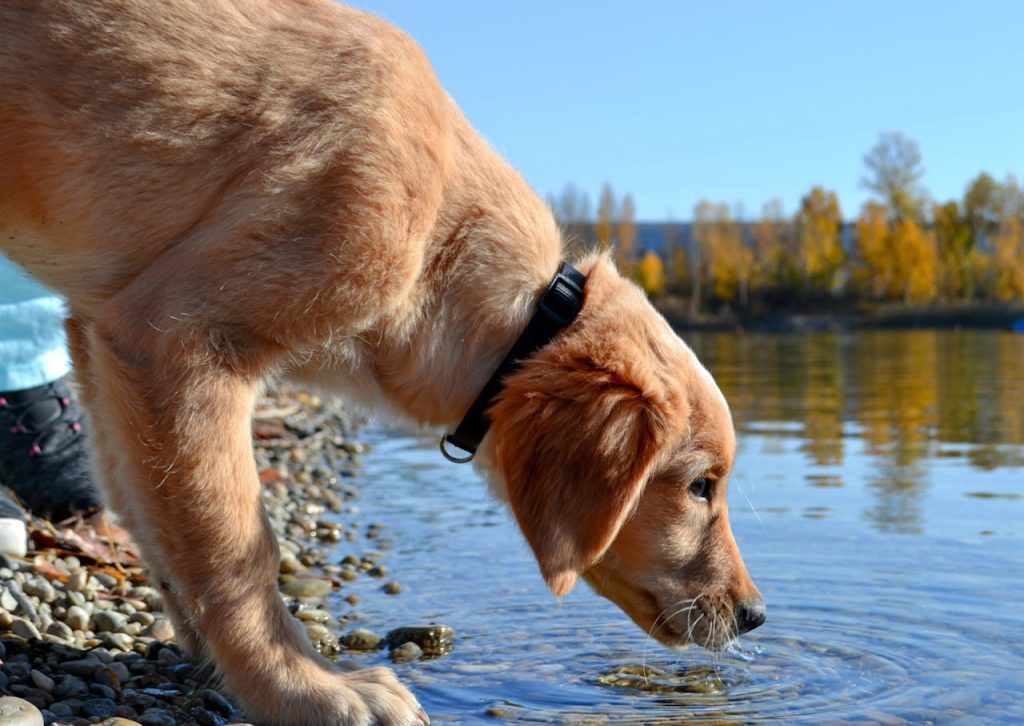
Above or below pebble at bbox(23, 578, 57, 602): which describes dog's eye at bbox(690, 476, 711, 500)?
above

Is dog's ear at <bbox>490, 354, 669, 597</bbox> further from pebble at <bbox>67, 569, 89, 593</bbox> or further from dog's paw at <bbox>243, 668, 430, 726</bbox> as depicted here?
pebble at <bbox>67, 569, 89, 593</bbox>

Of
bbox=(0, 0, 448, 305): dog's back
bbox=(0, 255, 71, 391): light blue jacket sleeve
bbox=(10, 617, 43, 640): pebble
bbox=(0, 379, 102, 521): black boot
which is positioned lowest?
bbox=(10, 617, 43, 640): pebble

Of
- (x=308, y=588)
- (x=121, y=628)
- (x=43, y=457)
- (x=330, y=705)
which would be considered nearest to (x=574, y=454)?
(x=330, y=705)

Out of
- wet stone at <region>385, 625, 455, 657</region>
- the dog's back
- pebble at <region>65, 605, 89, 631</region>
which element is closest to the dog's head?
wet stone at <region>385, 625, 455, 657</region>

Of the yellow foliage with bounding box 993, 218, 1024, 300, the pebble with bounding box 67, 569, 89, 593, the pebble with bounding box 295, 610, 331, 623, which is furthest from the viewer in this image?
the yellow foliage with bounding box 993, 218, 1024, 300

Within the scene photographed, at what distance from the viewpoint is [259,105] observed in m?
3.94

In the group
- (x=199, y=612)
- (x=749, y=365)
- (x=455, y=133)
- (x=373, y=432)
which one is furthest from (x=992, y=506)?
(x=749, y=365)

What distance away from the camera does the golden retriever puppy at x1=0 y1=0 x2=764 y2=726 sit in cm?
377

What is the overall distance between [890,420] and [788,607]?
9.15m

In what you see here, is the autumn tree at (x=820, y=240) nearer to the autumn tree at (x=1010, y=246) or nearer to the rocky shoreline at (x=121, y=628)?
the autumn tree at (x=1010, y=246)

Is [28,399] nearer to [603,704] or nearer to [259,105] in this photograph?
[259,105]

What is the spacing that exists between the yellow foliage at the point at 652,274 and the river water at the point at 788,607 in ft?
312

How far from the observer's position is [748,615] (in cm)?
457

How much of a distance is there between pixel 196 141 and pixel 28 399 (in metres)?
2.72
